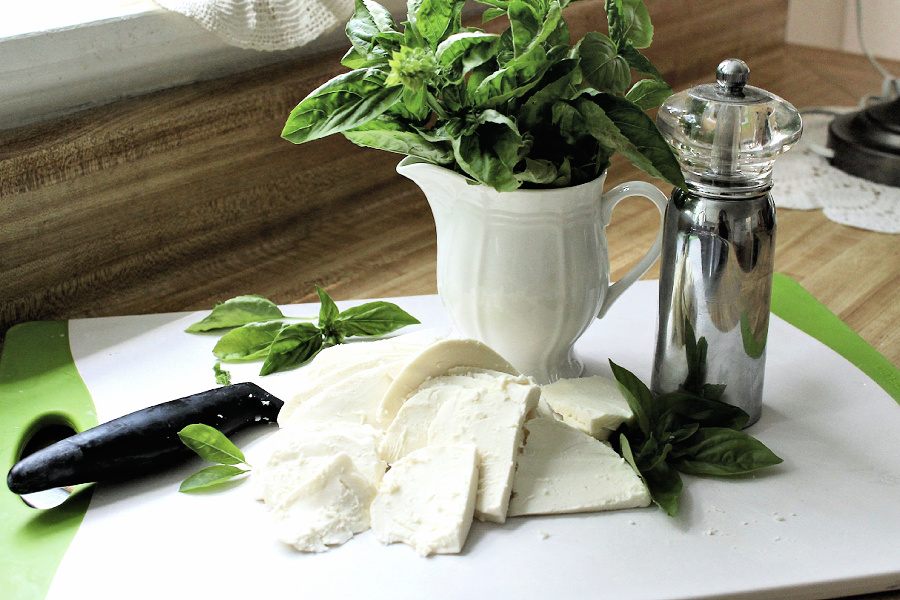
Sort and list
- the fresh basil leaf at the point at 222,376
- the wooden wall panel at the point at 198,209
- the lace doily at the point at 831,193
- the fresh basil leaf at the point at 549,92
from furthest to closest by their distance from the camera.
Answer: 1. the lace doily at the point at 831,193
2. the wooden wall panel at the point at 198,209
3. the fresh basil leaf at the point at 222,376
4. the fresh basil leaf at the point at 549,92

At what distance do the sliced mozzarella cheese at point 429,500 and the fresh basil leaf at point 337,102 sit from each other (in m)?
0.25

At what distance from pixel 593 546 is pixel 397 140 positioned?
0.34m

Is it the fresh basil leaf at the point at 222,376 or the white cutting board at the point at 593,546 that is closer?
the white cutting board at the point at 593,546

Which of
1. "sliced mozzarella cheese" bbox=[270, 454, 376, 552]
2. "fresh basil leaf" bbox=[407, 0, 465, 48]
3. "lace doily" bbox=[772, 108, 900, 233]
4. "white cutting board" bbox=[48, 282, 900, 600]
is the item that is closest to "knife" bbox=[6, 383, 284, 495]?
"white cutting board" bbox=[48, 282, 900, 600]

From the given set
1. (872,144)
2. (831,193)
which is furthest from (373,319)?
(872,144)

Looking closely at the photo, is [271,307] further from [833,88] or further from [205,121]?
[833,88]

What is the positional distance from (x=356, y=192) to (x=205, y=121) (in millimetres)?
269

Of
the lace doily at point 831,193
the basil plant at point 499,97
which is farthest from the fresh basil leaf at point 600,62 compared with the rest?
the lace doily at point 831,193

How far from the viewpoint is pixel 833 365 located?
2.76 feet

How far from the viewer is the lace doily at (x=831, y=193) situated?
128 centimetres

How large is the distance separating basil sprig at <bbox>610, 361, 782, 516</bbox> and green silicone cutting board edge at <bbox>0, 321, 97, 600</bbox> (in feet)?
1.36

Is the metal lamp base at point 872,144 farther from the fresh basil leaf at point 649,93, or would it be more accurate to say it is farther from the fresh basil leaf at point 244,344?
the fresh basil leaf at point 244,344

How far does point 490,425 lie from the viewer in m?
0.65

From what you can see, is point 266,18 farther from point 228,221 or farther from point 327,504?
point 327,504
